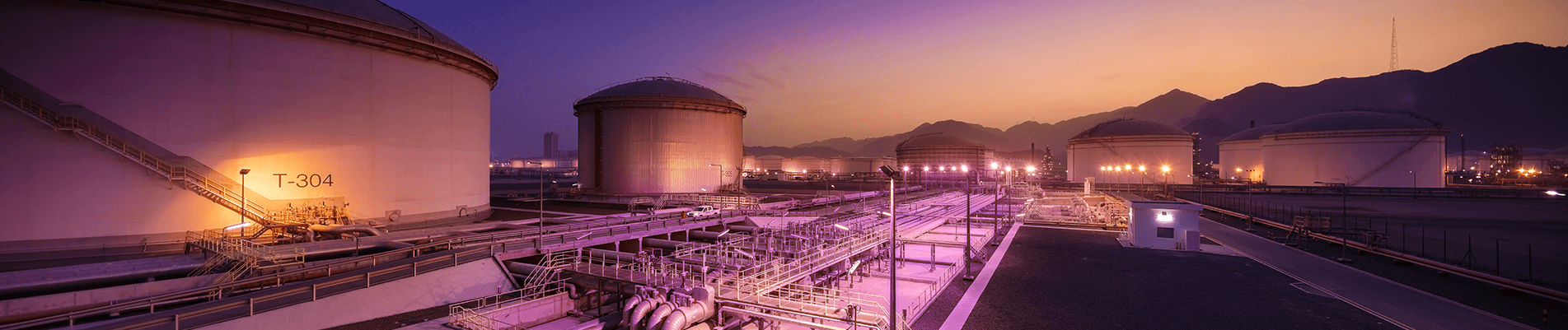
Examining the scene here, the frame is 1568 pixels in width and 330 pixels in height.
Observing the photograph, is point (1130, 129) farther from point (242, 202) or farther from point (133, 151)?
point (133, 151)

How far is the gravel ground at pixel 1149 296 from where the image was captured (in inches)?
632

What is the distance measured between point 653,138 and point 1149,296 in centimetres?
3966

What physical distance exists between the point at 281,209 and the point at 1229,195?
9061 cm

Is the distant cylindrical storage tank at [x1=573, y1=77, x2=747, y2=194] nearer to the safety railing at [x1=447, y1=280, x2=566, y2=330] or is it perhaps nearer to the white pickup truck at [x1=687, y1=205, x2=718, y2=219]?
the white pickup truck at [x1=687, y1=205, x2=718, y2=219]

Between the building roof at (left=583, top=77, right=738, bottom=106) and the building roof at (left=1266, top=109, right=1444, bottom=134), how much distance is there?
74626 millimetres

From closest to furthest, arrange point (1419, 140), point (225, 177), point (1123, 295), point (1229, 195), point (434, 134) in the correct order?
point (1123, 295) < point (225, 177) < point (434, 134) < point (1419, 140) < point (1229, 195)

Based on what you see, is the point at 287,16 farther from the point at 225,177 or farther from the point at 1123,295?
the point at 1123,295

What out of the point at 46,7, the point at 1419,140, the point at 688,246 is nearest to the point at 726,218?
the point at 688,246

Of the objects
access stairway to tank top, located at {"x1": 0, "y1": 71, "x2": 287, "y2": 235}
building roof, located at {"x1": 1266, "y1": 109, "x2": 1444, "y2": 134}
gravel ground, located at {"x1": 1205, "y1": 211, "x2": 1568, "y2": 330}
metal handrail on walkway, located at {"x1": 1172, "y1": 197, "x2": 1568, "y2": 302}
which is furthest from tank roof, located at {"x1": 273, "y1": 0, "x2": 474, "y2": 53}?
building roof, located at {"x1": 1266, "y1": 109, "x2": 1444, "y2": 134}

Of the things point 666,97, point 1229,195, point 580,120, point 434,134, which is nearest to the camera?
point 434,134

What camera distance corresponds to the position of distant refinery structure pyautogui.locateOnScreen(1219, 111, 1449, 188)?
63062mm

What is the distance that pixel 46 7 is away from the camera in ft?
65.9

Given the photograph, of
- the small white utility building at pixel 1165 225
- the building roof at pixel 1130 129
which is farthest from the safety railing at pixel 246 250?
the building roof at pixel 1130 129

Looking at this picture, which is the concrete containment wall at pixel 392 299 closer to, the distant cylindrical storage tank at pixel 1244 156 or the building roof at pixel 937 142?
the building roof at pixel 937 142
